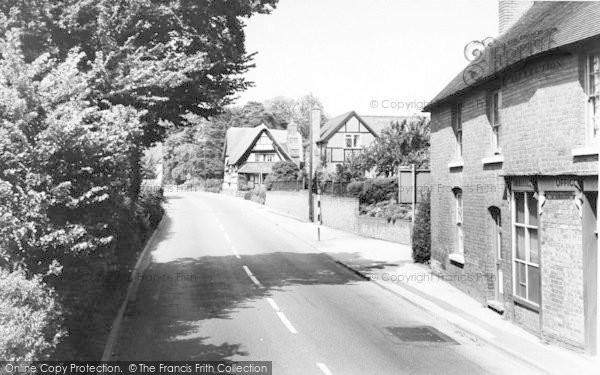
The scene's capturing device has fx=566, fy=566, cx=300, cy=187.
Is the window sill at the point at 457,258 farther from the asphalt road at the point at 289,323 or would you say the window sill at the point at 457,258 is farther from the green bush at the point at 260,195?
the green bush at the point at 260,195

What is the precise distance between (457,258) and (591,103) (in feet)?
25.3

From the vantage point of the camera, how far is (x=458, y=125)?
60.2 feet

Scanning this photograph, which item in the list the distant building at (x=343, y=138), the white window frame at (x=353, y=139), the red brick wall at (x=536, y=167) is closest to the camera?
the red brick wall at (x=536, y=167)

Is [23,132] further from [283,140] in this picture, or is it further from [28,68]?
[283,140]

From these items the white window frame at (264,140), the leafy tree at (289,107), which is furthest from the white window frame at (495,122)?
the leafy tree at (289,107)

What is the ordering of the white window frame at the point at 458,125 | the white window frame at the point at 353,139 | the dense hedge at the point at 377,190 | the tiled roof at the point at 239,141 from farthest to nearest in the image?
the tiled roof at the point at 239,141, the white window frame at the point at 353,139, the dense hedge at the point at 377,190, the white window frame at the point at 458,125

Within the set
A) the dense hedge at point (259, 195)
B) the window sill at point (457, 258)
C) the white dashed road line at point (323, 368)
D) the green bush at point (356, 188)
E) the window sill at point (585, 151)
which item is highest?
the window sill at point (585, 151)

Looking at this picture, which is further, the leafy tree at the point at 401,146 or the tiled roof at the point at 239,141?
the tiled roof at the point at 239,141

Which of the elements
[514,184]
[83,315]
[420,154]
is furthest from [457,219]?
[420,154]

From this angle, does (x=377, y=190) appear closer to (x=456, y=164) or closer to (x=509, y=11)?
(x=456, y=164)

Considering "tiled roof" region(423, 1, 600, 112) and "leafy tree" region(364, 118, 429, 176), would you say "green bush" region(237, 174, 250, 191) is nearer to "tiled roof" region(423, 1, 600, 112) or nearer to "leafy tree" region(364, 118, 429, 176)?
"leafy tree" region(364, 118, 429, 176)

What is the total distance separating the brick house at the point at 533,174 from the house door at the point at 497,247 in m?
0.03

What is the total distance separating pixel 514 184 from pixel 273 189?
43147 mm

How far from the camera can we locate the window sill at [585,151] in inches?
404
